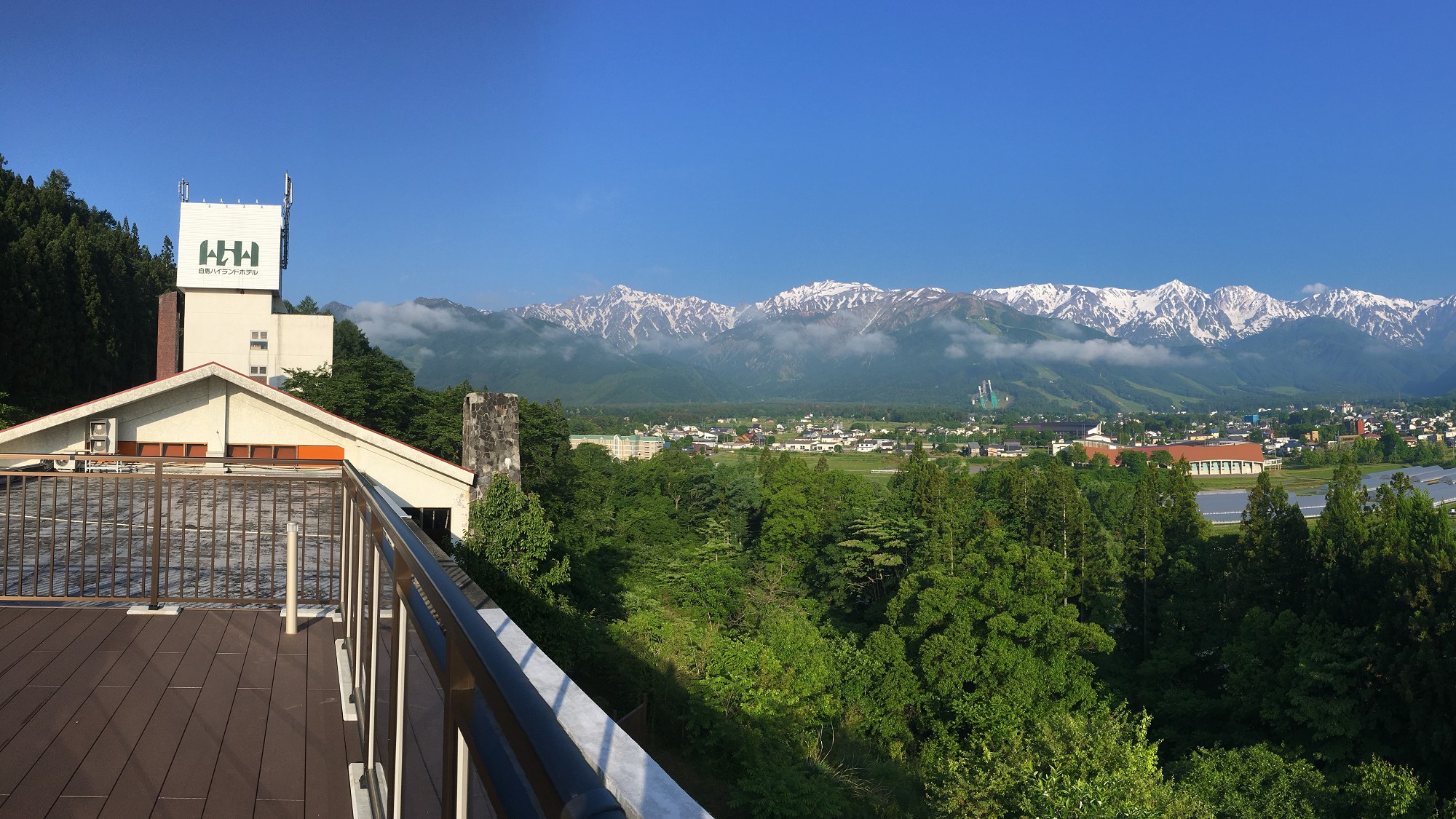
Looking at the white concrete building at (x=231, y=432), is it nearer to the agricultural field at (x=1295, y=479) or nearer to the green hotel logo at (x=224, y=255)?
the green hotel logo at (x=224, y=255)

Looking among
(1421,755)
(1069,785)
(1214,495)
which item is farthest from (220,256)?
(1214,495)

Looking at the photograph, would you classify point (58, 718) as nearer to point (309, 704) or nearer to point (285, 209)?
point (309, 704)

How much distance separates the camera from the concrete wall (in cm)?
3291

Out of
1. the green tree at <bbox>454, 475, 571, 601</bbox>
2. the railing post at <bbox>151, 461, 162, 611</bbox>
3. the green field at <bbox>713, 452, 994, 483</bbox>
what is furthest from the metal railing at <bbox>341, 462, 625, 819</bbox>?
the green field at <bbox>713, 452, 994, 483</bbox>

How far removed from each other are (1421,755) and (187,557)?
30.7 meters

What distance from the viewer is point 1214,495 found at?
94.3 metres

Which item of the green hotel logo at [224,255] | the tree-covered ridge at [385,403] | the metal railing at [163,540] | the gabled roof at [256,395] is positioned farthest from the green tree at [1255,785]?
the green hotel logo at [224,255]

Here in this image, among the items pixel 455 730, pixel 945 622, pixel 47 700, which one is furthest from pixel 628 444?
pixel 455 730

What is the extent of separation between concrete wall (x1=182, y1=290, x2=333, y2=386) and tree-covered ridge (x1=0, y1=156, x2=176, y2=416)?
3929 mm

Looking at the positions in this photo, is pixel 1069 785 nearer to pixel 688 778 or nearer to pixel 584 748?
pixel 688 778

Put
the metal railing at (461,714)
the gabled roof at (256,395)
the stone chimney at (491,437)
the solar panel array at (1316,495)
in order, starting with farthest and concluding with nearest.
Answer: the solar panel array at (1316,495)
the gabled roof at (256,395)
the stone chimney at (491,437)
the metal railing at (461,714)

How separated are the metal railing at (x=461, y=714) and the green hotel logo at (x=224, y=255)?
36.9 m

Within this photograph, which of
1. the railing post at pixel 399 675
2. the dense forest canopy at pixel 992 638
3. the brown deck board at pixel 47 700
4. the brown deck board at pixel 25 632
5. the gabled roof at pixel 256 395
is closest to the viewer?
the railing post at pixel 399 675

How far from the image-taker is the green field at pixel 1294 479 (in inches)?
3797
